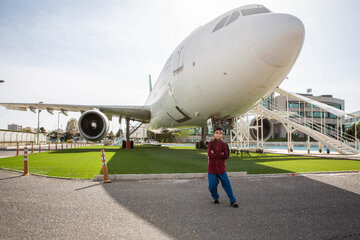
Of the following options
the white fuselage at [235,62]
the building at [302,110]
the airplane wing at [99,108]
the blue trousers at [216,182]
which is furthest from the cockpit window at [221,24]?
the building at [302,110]

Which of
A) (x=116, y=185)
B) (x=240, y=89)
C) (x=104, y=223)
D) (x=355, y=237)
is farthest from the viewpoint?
(x=240, y=89)

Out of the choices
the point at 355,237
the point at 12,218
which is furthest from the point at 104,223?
the point at 355,237

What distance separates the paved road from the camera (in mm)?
2518

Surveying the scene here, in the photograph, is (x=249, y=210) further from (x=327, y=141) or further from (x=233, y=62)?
(x=327, y=141)

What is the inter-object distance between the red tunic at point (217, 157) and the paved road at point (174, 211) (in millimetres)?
535

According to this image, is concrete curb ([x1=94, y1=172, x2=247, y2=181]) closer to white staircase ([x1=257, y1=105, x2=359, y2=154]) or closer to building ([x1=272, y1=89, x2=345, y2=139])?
white staircase ([x1=257, y1=105, x2=359, y2=154])

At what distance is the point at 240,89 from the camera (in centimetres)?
633

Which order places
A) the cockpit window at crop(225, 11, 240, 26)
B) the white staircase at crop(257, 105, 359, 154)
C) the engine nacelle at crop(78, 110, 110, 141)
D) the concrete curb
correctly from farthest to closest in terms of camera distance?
1. the white staircase at crop(257, 105, 359, 154)
2. the engine nacelle at crop(78, 110, 110, 141)
3. the cockpit window at crop(225, 11, 240, 26)
4. the concrete curb

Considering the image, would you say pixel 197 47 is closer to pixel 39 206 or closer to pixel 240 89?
pixel 240 89

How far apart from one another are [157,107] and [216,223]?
9874mm

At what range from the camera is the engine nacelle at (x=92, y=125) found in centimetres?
1166

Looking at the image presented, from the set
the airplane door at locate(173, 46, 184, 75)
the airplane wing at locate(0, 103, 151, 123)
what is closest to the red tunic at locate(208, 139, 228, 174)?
the airplane door at locate(173, 46, 184, 75)

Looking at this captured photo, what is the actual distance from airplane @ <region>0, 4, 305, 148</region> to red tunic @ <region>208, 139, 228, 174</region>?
2.73 m

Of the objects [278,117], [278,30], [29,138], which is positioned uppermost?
[278,30]
